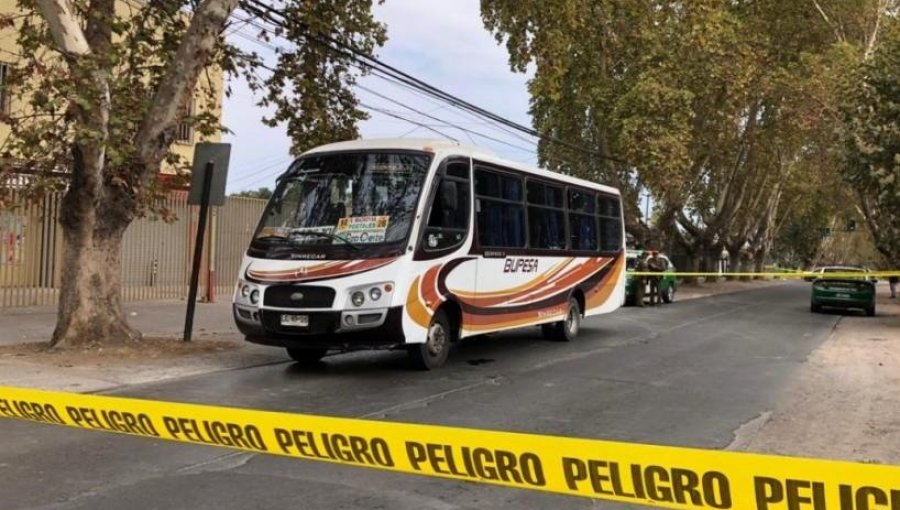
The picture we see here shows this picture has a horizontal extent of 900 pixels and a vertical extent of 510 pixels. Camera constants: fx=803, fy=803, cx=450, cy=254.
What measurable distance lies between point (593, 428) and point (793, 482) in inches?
173

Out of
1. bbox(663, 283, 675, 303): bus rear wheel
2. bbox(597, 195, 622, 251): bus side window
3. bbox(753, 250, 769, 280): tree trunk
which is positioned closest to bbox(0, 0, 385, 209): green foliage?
bbox(597, 195, 622, 251): bus side window

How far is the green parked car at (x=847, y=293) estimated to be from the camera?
77.2 feet

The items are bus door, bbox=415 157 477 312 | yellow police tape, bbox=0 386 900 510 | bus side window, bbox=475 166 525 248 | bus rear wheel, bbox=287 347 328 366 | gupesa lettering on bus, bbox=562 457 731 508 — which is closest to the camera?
yellow police tape, bbox=0 386 900 510

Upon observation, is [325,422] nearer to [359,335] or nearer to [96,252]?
[359,335]

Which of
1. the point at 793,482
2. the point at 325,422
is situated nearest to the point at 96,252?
the point at 325,422

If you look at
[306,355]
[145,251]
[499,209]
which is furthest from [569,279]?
[145,251]

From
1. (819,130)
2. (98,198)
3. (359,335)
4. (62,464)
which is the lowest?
(62,464)

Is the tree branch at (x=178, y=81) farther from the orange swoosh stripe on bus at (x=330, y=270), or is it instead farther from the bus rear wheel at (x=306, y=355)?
the bus rear wheel at (x=306, y=355)

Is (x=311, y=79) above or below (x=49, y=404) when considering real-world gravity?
above

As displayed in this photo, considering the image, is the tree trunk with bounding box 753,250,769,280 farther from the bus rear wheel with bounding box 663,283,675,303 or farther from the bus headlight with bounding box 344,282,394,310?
the bus headlight with bounding box 344,282,394,310

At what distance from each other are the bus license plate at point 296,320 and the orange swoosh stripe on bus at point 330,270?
1.37 ft

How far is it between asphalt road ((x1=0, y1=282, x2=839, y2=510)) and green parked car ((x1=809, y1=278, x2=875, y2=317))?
30.7 feet

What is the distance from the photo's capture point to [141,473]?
5.52 m

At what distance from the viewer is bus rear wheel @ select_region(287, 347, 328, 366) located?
422 inches
